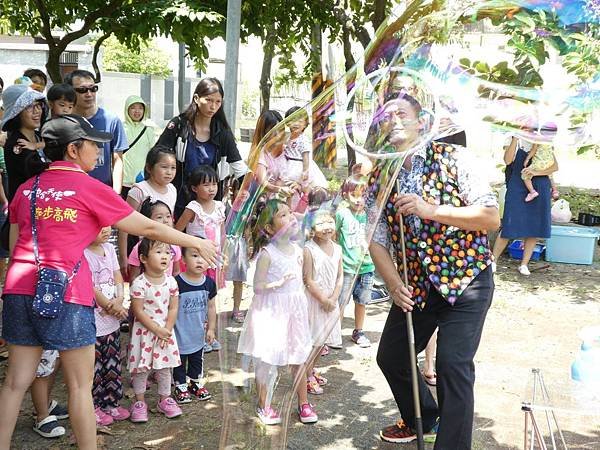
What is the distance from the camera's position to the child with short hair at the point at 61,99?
497cm

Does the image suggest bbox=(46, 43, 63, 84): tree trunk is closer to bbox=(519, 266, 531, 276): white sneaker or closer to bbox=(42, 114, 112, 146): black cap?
bbox=(519, 266, 531, 276): white sneaker

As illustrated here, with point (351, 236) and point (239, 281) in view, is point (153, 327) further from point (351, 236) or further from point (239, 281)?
point (351, 236)

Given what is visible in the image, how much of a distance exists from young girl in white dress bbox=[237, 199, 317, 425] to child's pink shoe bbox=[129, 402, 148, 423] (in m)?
1.29

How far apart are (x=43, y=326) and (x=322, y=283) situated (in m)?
1.24

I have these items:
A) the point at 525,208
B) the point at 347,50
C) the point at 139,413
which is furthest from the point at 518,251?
the point at 139,413

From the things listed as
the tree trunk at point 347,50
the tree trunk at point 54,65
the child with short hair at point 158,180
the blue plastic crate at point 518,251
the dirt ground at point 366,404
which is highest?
the tree trunk at point 347,50

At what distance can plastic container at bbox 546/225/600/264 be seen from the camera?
9.27 m

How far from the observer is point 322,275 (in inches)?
131

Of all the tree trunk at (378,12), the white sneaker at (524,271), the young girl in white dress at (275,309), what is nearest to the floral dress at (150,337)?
the young girl in white dress at (275,309)

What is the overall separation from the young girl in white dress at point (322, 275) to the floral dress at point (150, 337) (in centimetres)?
138

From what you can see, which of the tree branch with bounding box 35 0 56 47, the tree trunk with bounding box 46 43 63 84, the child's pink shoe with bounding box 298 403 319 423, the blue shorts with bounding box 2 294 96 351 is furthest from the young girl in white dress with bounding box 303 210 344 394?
the tree branch with bounding box 35 0 56 47

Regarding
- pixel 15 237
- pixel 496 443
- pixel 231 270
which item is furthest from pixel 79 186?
pixel 496 443

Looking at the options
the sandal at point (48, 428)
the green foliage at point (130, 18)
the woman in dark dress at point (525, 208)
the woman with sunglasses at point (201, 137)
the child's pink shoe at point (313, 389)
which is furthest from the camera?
the green foliage at point (130, 18)

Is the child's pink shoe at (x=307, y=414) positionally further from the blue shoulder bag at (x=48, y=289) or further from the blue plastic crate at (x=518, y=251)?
the blue plastic crate at (x=518, y=251)
